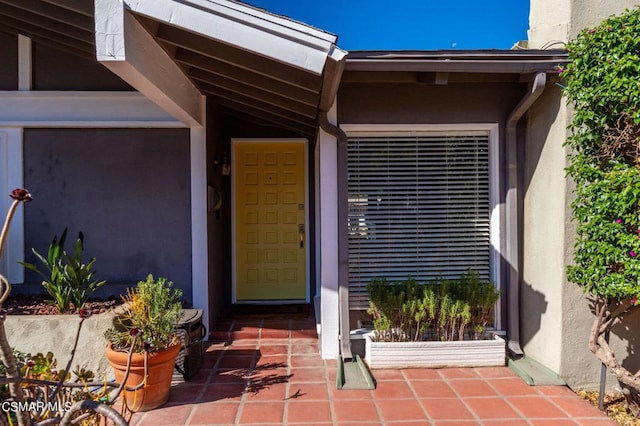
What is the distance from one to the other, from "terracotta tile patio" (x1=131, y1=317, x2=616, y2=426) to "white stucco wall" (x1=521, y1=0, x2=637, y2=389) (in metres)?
0.36

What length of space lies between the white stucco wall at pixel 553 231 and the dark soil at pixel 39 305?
400cm

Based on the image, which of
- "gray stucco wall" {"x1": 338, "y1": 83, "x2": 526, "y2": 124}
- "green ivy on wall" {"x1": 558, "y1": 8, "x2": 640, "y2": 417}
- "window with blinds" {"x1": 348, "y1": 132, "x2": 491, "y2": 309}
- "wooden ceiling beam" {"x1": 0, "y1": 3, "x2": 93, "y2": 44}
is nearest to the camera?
"green ivy on wall" {"x1": 558, "y1": 8, "x2": 640, "y2": 417}

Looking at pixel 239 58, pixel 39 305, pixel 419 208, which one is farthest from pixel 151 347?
pixel 419 208

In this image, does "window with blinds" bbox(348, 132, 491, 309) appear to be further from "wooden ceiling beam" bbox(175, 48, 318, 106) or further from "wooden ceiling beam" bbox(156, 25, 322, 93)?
"wooden ceiling beam" bbox(156, 25, 322, 93)

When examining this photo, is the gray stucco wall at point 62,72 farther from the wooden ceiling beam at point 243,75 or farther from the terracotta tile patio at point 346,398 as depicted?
the terracotta tile patio at point 346,398

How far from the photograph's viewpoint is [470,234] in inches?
163

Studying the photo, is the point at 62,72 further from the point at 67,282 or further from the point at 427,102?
the point at 427,102

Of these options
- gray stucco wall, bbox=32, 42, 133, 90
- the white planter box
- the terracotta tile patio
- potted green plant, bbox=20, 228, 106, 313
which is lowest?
the terracotta tile patio

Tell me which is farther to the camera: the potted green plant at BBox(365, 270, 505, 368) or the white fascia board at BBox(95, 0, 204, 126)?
the potted green plant at BBox(365, 270, 505, 368)

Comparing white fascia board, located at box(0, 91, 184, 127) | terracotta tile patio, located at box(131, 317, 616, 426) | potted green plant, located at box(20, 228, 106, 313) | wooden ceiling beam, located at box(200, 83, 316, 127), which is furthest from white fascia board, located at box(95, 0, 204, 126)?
terracotta tile patio, located at box(131, 317, 616, 426)

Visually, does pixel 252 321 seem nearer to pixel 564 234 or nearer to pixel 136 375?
pixel 136 375

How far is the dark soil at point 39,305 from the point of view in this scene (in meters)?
3.75

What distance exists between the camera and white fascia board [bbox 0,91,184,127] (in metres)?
4.40

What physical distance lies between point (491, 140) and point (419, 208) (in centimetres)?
97
